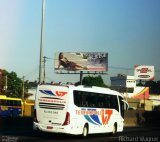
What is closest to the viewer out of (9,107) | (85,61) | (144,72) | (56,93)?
(56,93)

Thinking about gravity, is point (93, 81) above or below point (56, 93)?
below

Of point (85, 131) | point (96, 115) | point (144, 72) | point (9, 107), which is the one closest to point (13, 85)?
point (144, 72)

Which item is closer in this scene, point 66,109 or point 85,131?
point 66,109

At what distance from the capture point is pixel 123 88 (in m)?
129

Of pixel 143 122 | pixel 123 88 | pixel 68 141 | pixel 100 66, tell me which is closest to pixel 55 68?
pixel 100 66

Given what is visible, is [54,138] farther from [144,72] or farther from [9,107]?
[144,72]

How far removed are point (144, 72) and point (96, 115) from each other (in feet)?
330

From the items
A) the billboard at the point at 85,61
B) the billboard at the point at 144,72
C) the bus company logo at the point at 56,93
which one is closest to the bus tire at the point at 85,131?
the bus company logo at the point at 56,93

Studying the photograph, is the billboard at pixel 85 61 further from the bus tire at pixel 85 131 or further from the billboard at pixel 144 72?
the bus tire at pixel 85 131

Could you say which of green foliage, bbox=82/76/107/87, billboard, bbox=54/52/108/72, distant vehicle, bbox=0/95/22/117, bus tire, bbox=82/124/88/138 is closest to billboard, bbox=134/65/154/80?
green foliage, bbox=82/76/107/87

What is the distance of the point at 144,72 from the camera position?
12975cm

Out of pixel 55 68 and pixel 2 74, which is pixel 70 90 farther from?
pixel 2 74

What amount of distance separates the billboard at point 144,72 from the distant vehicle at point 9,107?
61266mm

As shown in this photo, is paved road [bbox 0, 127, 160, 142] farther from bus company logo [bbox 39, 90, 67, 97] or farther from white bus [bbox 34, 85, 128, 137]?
bus company logo [bbox 39, 90, 67, 97]
